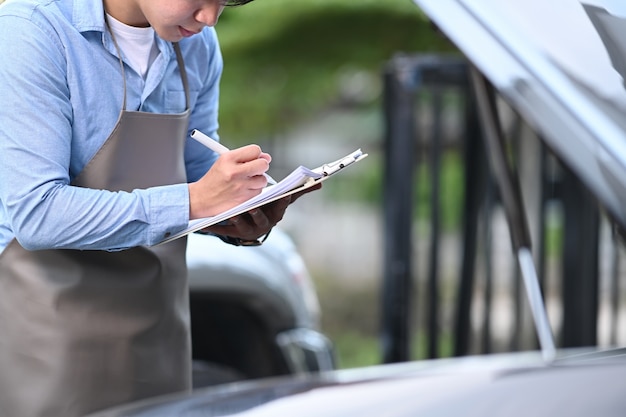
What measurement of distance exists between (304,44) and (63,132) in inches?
269

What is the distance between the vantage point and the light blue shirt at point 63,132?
1.84 m

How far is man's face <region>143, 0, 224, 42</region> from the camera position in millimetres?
1865

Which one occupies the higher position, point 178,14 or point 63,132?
point 178,14

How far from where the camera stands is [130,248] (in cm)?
205

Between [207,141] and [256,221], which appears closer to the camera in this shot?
[207,141]

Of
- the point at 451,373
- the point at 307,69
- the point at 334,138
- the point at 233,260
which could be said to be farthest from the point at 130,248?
the point at 334,138

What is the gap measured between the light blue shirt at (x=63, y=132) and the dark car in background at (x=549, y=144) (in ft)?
1.01

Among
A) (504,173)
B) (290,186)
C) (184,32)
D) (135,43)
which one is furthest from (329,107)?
(290,186)

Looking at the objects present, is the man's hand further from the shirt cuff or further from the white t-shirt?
the white t-shirt

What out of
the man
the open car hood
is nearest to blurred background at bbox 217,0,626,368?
the open car hood

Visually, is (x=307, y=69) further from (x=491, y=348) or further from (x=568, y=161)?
(x=568, y=161)

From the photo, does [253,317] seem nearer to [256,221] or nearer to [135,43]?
[256,221]

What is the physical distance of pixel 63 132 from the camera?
6.16 feet

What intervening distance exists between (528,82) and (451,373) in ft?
1.45
